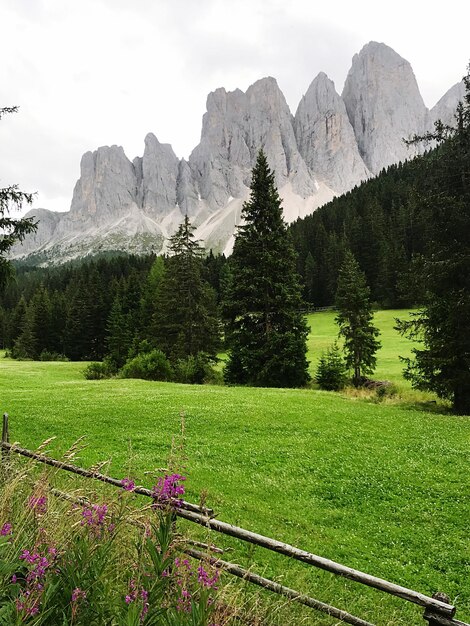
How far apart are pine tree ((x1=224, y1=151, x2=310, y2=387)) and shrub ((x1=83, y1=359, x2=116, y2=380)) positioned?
15.5 metres

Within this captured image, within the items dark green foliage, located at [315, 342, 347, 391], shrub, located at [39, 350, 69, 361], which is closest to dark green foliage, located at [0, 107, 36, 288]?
→ dark green foliage, located at [315, 342, 347, 391]

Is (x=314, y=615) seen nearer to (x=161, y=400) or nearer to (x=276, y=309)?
(x=161, y=400)

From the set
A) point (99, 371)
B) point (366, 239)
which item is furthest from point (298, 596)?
point (366, 239)

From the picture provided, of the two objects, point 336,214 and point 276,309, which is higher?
point 336,214

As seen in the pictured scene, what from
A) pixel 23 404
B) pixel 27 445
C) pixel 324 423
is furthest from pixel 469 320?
pixel 23 404

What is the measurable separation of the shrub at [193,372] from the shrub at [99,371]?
30.8 ft

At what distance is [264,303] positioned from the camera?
3017cm

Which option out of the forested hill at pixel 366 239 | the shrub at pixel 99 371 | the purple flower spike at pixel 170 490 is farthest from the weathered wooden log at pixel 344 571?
the forested hill at pixel 366 239

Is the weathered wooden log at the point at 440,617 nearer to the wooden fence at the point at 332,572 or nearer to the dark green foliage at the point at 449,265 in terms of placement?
the wooden fence at the point at 332,572

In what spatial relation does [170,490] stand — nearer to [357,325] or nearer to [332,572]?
[332,572]

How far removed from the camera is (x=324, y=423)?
16.5 metres

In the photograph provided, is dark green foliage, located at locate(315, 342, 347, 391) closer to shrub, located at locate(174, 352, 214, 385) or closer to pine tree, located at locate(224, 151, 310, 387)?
pine tree, located at locate(224, 151, 310, 387)

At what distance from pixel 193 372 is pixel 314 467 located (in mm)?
23220

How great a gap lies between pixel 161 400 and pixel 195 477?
9581 millimetres
